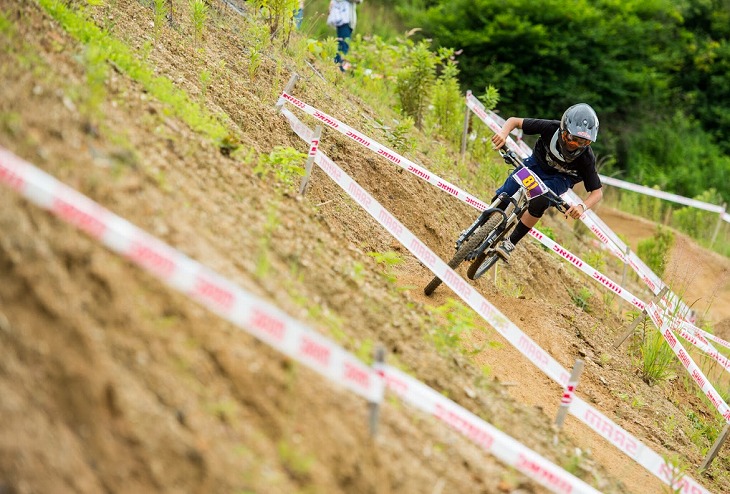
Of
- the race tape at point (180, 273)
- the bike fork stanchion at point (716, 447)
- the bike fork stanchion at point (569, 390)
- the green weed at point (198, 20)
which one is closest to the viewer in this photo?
the race tape at point (180, 273)

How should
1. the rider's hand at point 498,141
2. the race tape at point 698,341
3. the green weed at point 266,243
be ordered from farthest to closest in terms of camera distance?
the race tape at point 698,341 → the rider's hand at point 498,141 → the green weed at point 266,243

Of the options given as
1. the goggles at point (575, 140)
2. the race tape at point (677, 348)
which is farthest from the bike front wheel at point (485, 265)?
the race tape at point (677, 348)

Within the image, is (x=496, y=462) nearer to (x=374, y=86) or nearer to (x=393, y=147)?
(x=393, y=147)

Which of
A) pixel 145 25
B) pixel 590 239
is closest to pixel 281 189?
pixel 145 25

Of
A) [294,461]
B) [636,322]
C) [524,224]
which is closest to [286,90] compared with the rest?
[524,224]

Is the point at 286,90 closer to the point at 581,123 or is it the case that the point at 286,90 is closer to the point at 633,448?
the point at 581,123

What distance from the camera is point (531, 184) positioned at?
782 centimetres

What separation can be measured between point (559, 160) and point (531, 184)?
0.57 metres

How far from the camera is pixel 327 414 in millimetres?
4074

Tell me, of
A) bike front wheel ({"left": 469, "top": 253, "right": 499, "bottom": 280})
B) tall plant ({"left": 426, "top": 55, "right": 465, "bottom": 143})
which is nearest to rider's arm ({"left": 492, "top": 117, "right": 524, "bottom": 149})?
bike front wheel ({"left": 469, "top": 253, "right": 499, "bottom": 280})

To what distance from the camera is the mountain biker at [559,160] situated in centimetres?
783

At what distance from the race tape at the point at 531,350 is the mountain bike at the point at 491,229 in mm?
1064

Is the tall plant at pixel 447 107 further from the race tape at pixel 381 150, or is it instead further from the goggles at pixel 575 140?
the goggles at pixel 575 140

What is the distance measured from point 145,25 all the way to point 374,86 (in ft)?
16.2
